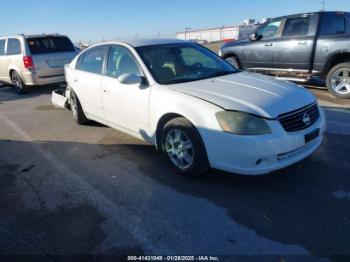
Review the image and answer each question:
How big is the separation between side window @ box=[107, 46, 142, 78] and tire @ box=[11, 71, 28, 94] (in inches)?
251

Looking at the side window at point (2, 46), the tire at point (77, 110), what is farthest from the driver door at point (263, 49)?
the side window at point (2, 46)

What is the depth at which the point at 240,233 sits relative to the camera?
2918 mm

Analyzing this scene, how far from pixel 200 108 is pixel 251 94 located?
633mm

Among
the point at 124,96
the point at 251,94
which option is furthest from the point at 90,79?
the point at 251,94

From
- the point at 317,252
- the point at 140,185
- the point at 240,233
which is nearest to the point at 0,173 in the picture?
the point at 140,185

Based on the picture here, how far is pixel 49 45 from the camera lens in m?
10.1

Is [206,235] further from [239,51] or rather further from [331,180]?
[239,51]

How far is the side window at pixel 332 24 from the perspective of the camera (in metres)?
7.60

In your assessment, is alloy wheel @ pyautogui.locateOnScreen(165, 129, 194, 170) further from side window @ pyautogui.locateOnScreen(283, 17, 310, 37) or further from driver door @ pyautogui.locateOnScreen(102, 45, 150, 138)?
side window @ pyautogui.locateOnScreen(283, 17, 310, 37)

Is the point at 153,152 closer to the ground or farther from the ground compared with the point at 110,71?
closer to the ground

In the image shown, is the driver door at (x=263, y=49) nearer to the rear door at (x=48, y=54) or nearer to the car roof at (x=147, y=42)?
the car roof at (x=147, y=42)

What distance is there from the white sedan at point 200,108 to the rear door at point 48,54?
5014 mm

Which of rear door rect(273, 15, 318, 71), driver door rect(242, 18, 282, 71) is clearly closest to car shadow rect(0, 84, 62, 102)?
driver door rect(242, 18, 282, 71)

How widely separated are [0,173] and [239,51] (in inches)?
279
